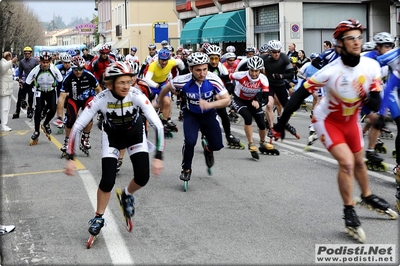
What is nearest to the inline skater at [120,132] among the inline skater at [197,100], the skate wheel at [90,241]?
the skate wheel at [90,241]

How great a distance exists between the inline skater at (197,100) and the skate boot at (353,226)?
2926 mm

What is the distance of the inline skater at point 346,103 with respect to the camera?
21.3 feet

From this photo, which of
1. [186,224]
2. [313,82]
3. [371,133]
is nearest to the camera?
[313,82]

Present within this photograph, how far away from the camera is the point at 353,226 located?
21.1 ft

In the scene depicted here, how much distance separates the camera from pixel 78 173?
426 inches

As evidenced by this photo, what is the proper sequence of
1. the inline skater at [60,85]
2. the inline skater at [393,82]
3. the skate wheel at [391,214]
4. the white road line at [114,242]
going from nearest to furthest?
1. the white road line at [114,242]
2. the skate wheel at [391,214]
3. the inline skater at [393,82]
4. the inline skater at [60,85]

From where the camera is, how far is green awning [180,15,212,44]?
43062 mm

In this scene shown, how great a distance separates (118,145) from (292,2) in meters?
27.1

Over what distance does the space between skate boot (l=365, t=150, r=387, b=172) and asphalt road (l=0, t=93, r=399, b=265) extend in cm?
32

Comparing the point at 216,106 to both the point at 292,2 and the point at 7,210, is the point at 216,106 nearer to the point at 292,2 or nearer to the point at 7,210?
the point at 7,210

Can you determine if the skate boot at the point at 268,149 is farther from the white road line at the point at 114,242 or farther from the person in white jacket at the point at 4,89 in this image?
the person in white jacket at the point at 4,89

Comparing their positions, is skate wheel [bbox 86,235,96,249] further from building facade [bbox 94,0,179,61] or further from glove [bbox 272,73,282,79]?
building facade [bbox 94,0,179,61]

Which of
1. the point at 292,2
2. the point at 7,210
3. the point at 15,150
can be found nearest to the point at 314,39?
the point at 292,2

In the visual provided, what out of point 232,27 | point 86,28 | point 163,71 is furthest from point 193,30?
point 86,28
